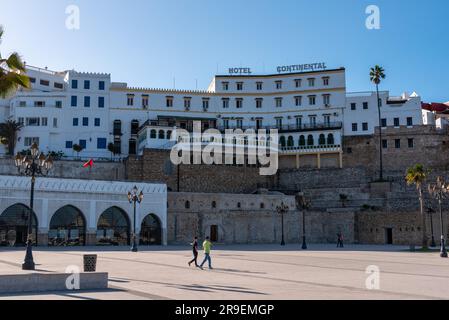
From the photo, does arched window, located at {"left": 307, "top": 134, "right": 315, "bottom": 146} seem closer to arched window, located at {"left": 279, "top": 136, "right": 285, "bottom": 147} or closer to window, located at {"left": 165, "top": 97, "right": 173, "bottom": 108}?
arched window, located at {"left": 279, "top": 136, "right": 285, "bottom": 147}

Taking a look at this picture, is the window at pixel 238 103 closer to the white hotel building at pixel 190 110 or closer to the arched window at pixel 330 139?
the white hotel building at pixel 190 110

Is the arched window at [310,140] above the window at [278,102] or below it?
below

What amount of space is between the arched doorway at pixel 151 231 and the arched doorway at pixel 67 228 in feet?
20.6

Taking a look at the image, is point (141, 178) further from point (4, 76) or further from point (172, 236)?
point (4, 76)

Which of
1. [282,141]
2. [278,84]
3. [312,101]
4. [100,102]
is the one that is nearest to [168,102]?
[100,102]

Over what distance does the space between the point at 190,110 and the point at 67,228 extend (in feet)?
105

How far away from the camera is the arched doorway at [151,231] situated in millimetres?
50812

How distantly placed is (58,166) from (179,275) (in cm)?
4529

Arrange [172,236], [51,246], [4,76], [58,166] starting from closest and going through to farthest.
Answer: [4,76]
[51,246]
[172,236]
[58,166]

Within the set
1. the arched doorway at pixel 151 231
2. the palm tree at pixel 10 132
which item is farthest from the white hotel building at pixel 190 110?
the arched doorway at pixel 151 231

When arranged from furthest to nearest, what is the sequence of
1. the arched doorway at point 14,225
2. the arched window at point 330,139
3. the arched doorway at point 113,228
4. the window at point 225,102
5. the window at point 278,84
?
the window at point 278,84 → the window at point 225,102 → the arched window at point 330,139 → the arched doorway at point 113,228 → the arched doorway at point 14,225

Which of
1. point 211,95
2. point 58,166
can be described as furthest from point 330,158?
point 58,166

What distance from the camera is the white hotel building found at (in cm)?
6700

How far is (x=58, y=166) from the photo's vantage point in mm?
61031
